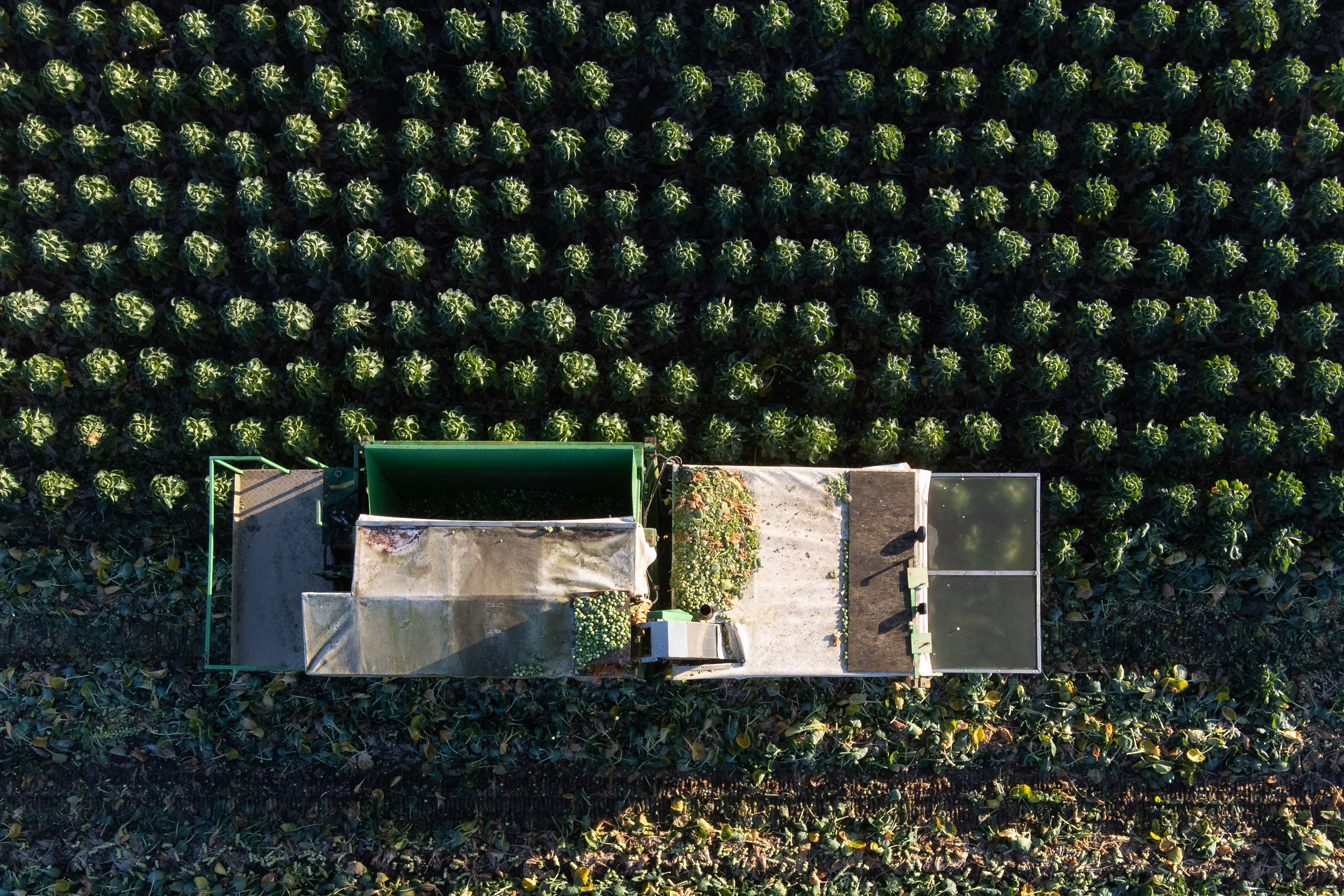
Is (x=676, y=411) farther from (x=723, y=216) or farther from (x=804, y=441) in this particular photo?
(x=723, y=216)

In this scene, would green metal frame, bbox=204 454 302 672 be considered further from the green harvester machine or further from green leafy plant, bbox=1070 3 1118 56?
green leafy plant, bbox=1070 3 1118 56

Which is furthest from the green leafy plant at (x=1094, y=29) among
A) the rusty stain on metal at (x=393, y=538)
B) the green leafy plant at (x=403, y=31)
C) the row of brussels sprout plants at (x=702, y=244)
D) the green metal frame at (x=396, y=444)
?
the rusty stain on metal at (x=393, y=538)

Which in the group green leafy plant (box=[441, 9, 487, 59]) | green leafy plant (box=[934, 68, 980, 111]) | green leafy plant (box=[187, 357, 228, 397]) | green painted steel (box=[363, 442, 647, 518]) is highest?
green leafy plant (box=[441, 9, 487, 59])

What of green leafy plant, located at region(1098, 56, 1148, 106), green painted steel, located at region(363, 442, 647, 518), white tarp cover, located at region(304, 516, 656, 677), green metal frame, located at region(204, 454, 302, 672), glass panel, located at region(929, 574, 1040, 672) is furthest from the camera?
green leafy plant, located at region(1098, 56, 1148, 106)

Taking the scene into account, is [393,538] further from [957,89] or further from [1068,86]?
[1068,86]

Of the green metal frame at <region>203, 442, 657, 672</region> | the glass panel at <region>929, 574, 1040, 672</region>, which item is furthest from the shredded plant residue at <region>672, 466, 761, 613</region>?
the glass panel at <region>929, 574, 1040, 672</region>

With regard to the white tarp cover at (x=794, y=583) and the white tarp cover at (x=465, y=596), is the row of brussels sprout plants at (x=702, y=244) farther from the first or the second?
the white tarp cover at (x=465, y=596)

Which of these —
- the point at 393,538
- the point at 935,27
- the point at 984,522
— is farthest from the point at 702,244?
the point at 393,538
